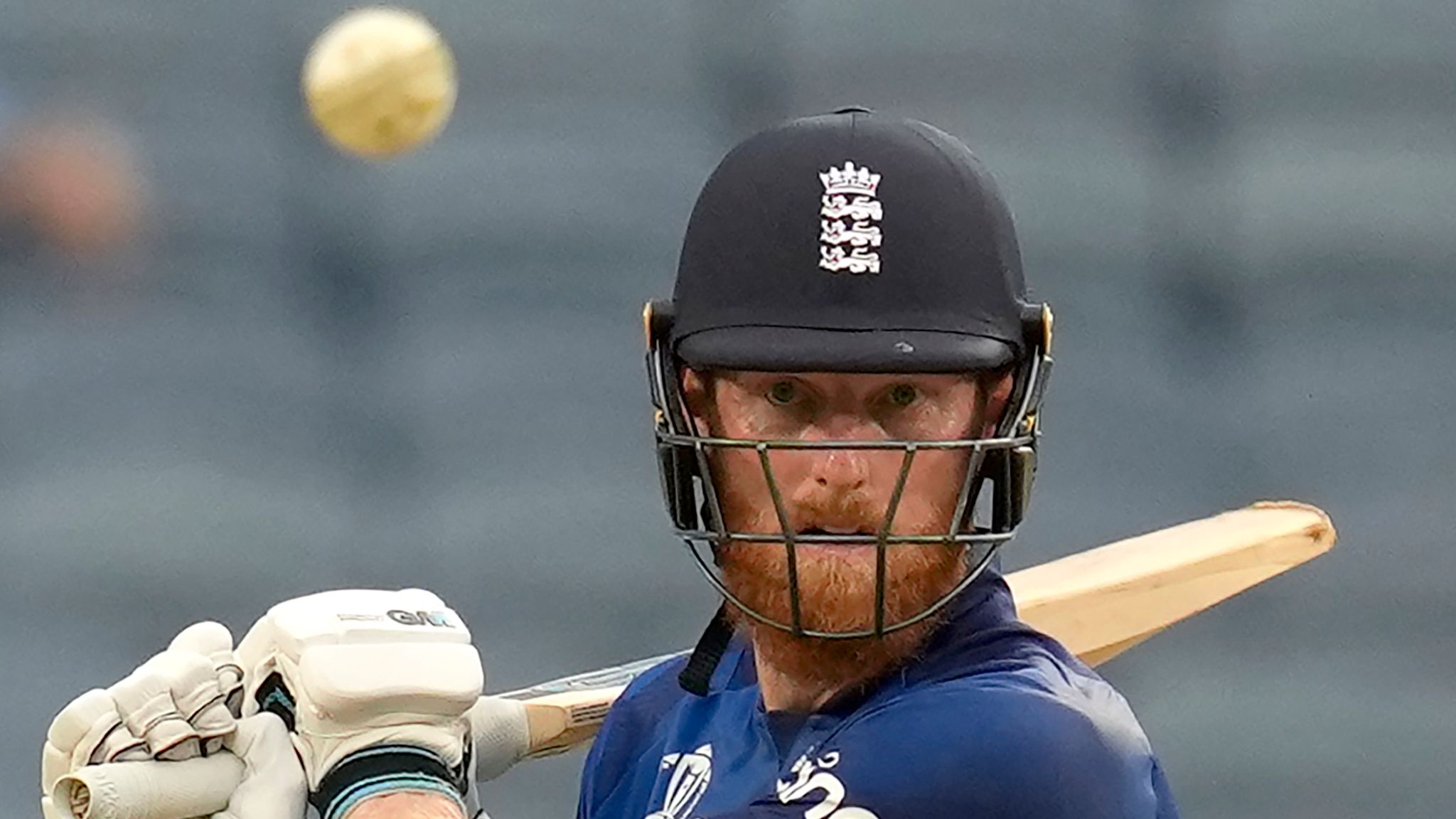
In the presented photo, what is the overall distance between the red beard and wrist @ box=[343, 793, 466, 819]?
0.23 metres

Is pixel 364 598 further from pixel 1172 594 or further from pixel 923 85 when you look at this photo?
pixel 923 85

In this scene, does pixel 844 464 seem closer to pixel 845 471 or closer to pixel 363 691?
pixel 845 471

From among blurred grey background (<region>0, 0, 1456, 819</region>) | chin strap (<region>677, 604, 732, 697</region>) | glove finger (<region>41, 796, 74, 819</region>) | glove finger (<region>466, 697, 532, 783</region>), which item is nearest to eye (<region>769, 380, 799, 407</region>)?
chin strap (<region>677, 604, 732, 697</region>)

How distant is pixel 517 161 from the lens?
2.86 m

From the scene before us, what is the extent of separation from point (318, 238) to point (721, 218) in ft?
4.70

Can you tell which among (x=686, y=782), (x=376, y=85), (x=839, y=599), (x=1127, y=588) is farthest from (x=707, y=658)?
(x=376, y=85)

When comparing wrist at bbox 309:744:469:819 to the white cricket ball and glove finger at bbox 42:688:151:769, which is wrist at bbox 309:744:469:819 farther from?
the white cricket ball

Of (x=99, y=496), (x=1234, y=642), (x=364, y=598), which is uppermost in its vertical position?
(x=364, y=598)

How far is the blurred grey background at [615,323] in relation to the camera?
2.76 meters

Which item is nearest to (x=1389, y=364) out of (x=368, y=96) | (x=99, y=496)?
(x=368, y=96)

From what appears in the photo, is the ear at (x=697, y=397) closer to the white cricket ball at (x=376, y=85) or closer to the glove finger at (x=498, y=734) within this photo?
the glove finger at (x=498, y=734)

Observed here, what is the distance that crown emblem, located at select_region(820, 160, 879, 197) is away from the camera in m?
1.41

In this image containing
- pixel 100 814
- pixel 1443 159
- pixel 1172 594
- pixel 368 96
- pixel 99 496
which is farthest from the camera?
pixel 1443 159

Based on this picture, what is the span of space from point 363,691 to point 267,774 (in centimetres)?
9
